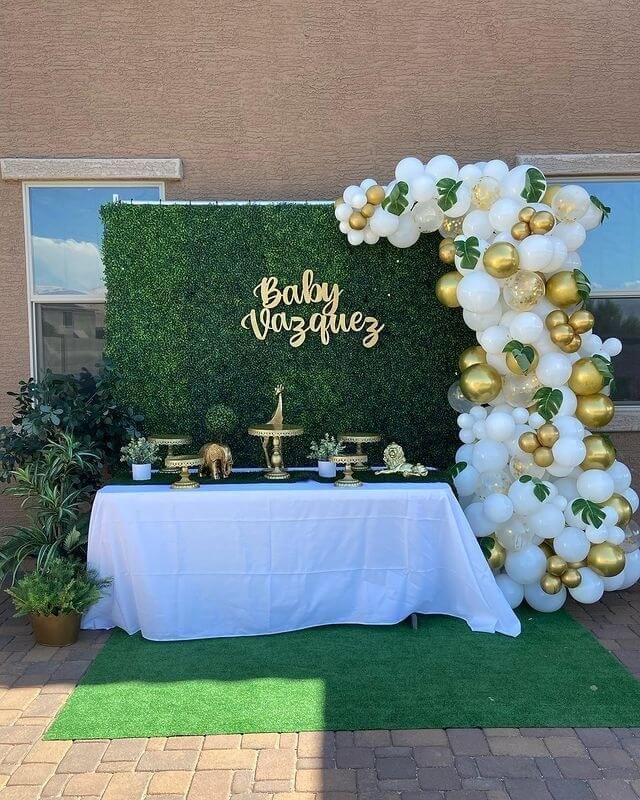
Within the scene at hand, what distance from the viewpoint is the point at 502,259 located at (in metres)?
3.69

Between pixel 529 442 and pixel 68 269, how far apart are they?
3.44 meters

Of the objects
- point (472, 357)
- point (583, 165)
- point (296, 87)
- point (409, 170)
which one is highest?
point (296, 87)

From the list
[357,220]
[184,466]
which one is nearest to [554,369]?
[357,220]

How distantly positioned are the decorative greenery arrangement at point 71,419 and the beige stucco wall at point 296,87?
0.86 metres

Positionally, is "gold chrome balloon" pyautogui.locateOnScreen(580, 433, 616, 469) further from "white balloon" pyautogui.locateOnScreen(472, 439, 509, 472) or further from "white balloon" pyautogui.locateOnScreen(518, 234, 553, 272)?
"white balloon" pyautogui.locateOnScreen(518, 234, 553, 272)

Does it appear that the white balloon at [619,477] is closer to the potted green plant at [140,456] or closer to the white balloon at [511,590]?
the white balloon at [511,590]

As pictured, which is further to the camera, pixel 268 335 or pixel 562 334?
pixel 268 335

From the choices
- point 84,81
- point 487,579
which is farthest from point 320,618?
point 84,81

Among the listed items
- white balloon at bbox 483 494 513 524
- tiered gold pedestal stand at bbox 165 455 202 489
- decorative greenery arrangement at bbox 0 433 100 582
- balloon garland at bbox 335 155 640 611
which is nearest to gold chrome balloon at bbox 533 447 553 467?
balloon garland at bbox 335 155 640 611

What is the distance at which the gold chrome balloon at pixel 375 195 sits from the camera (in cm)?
405

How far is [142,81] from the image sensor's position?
4.74 m

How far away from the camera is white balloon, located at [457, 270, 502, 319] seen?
147 inches

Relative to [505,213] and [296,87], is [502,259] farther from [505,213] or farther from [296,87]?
[296,87]

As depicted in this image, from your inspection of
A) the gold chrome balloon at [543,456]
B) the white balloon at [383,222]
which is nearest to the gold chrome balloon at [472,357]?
the gold chrome balloon at [543,456]
